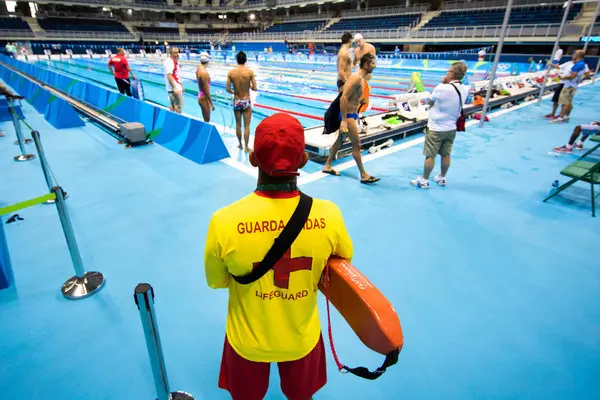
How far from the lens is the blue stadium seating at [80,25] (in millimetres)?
39938

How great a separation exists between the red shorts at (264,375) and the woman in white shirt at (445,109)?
366 cm

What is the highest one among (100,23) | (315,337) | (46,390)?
(100,23)

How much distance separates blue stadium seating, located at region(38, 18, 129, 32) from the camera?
1572 inches

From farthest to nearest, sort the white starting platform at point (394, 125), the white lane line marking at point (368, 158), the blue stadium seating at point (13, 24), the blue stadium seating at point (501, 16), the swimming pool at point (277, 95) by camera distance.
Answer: the blue stadium seating at point (13, 24), the blue stadium seating at point (501, 16), the swimming pool at point (277, 95), the white starting platform at point (394, 125), the white lane line marking at point (368, 158)

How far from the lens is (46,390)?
204 cm

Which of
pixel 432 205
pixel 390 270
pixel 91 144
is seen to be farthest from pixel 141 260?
pixel 91 144

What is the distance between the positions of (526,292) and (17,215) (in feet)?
18.0

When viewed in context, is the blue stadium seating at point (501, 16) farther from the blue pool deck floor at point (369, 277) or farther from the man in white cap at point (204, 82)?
the man in white cap at point (204, 82)

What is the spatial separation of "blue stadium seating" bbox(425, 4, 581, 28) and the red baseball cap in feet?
100

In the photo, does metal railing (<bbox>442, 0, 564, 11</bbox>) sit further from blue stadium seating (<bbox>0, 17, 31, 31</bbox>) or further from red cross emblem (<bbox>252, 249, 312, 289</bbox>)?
blue stadium seating (<bbox>0, 17, 31, 31</bbox>)

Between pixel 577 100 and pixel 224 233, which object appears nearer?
pixel 224 233

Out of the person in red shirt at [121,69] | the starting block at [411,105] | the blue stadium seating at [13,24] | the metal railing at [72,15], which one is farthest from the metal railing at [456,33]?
the blue stadium seating at [13,24]

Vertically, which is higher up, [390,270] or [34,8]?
[34,8]

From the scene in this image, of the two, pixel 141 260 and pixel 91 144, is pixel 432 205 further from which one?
pixel 91 144
